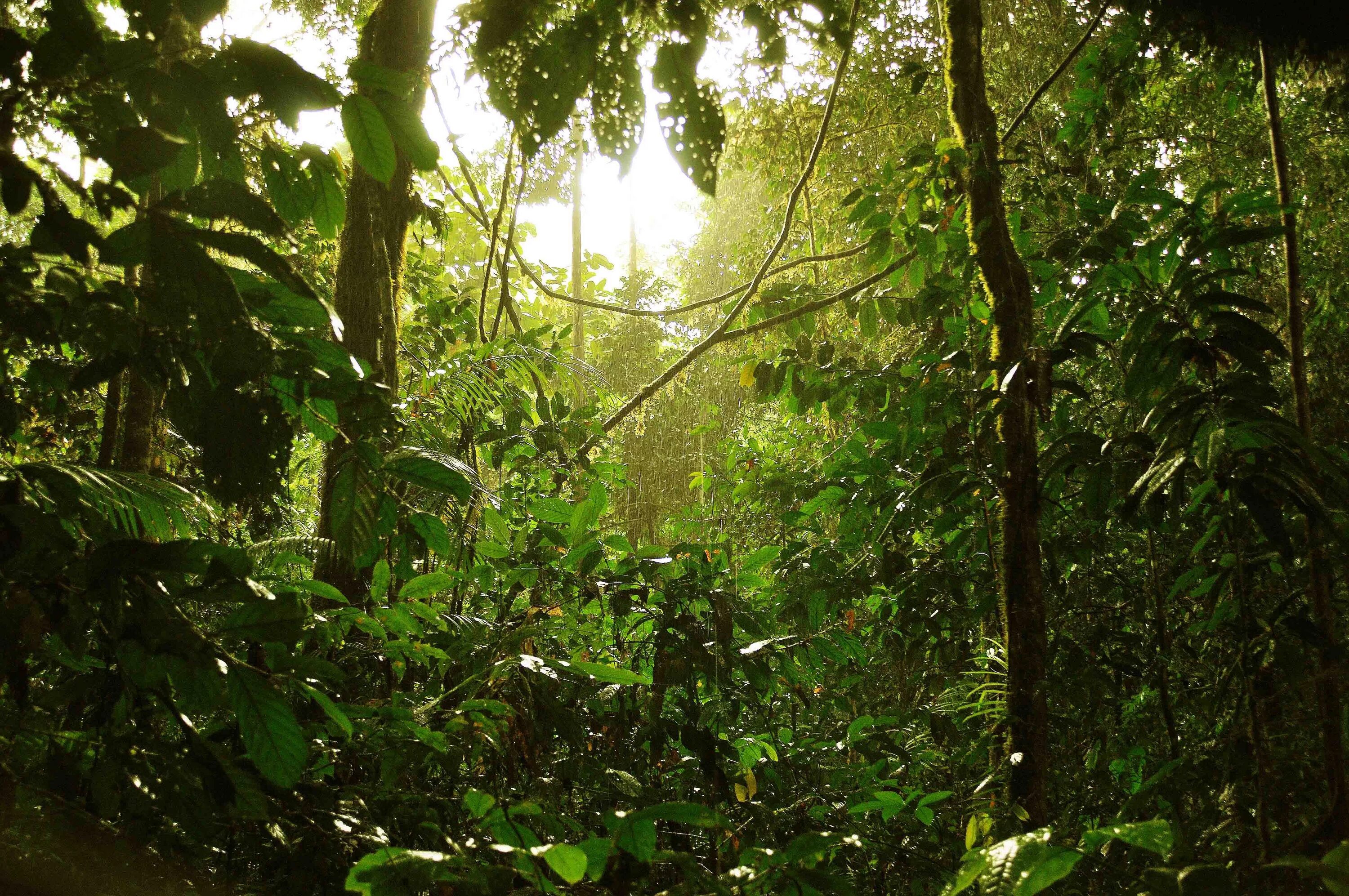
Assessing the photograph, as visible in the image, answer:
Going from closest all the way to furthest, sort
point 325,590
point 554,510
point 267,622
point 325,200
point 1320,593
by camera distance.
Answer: point 267,622 < point 325,200 < point 325,590 < point 1320,593 < point 554,510

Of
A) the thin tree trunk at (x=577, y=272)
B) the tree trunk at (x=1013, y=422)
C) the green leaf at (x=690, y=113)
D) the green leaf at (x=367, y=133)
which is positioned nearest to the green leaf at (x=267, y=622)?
the green leaf at (x=367, y=133)

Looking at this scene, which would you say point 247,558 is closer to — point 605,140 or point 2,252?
point 2,252

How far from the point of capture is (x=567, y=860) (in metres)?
0.74

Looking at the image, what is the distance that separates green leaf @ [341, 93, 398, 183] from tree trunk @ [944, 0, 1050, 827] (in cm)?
112

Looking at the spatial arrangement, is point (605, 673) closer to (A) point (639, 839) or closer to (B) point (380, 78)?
(A) point (639, 839)

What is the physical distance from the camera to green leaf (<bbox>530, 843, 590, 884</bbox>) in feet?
2.39

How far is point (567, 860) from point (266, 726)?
12.4 inches

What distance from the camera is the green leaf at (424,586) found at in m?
1.45

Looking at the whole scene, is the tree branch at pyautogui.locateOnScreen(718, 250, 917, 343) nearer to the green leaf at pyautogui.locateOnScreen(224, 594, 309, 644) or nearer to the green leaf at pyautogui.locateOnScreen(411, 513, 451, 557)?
the green leaf at pyautogui.locateOnScreen(411, 513, 451, 557)

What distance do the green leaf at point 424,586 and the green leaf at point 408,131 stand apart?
837mm

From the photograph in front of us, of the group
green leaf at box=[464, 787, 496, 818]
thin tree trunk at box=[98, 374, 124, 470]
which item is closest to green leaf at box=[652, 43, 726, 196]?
green leaf at box=[464, 787, 496, 818]

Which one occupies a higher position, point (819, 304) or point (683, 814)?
point (819, 304)

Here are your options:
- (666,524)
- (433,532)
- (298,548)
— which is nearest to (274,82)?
(433,532)

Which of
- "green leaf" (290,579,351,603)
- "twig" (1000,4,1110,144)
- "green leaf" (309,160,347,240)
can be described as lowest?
"green leaf" (290,579,351,603)
